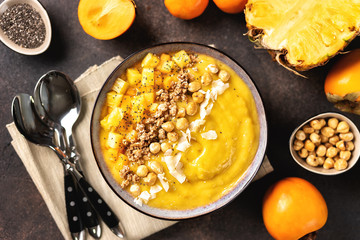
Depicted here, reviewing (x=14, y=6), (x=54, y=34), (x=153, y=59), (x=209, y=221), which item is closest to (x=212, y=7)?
(x=153, y=59)

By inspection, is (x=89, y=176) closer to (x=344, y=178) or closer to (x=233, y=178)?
(x=233, y=178)

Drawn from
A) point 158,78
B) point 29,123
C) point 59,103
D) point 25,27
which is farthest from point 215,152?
point 25,27

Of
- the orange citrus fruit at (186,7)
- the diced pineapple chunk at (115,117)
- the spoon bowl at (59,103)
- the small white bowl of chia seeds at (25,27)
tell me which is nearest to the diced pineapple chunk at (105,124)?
the diced pineapple chunk at (115,117)

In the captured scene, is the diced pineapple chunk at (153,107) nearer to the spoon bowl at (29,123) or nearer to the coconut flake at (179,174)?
the coconut flake at (179,174)

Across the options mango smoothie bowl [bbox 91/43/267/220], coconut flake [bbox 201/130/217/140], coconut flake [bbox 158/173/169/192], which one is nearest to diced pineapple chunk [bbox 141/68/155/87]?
mango smoothie bowl [bbox 91/43/267/220]

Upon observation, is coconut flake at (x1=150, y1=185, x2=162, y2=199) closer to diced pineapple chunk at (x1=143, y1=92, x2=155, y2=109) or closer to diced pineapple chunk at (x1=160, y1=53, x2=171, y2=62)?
diced pineapple chunk at (x1=143, y1=92, x2=155, y2=109)

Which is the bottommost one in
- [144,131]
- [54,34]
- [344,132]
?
[344,132]
